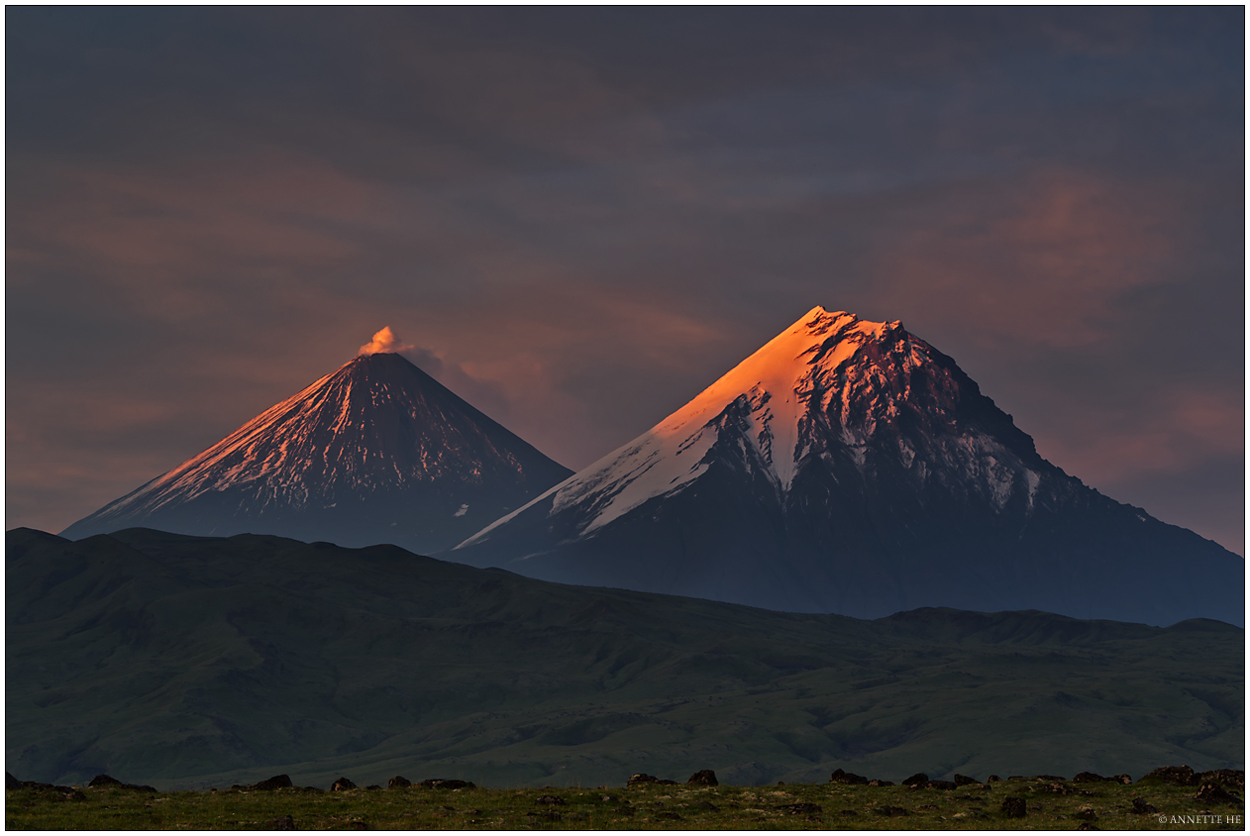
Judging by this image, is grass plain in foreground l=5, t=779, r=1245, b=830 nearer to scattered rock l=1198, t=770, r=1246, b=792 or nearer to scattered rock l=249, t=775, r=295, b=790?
scattered rock l=1198, t=770, r=1246, b=792

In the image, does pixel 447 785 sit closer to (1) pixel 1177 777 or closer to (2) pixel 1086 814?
(2) pixel 1086 814

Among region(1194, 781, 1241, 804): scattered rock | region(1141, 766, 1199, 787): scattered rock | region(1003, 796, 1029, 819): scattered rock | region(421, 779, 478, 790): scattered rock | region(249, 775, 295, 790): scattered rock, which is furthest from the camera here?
region(421, 779, 478, 790): scattered rock

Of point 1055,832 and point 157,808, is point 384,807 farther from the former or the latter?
point 1055,832

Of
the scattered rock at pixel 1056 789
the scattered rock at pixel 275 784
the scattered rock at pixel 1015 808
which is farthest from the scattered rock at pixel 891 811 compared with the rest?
the scattered rock at pixel 275 784

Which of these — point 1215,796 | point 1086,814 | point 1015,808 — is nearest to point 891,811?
point 1015,808

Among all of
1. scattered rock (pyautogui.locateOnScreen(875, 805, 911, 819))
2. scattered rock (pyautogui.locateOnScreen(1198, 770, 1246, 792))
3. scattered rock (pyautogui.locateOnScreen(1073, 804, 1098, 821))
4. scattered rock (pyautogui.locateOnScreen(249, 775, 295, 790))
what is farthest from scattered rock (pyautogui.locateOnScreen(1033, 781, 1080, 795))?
scattered rock (pyautogui.locateOnScreen(249, 775, 295, 790))

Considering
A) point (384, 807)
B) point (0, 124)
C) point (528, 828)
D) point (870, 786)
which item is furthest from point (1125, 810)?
point (0, 124)

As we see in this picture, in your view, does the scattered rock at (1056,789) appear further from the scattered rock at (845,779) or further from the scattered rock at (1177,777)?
the scattered rock at (845,779)
